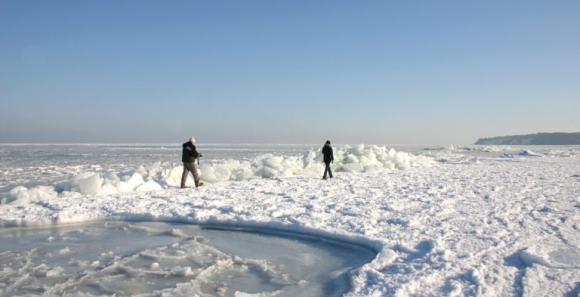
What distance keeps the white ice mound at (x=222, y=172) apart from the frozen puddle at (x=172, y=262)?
2.82 m

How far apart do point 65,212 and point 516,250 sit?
6071 millimetres

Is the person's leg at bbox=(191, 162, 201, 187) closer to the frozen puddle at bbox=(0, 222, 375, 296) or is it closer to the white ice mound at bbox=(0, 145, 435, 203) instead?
the white ice mound at bbox=(0, 145, 435, 203)

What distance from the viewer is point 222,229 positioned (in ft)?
19.1

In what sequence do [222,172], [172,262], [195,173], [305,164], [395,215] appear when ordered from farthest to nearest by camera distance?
[305,164], [222,172], [195,173], [395,215], [172,262]

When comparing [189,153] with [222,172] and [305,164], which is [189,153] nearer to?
[222,172]

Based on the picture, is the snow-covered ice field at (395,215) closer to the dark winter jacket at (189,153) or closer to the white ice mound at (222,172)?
the white ice mound at (222,172)

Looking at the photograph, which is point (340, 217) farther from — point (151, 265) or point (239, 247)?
point (151, 265)

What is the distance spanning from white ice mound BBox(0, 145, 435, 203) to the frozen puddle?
2821 mm

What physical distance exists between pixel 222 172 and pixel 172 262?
744 cm

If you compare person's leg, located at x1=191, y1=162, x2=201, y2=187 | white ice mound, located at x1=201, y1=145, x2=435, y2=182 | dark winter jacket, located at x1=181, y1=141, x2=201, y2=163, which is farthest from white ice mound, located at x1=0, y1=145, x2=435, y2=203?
dark winter jacket, located at x1=181, y1=141, x2=201, y2=163

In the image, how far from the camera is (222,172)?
11.6 m

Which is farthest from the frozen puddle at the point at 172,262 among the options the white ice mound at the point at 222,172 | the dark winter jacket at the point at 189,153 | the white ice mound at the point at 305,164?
the white ice mound at the point at 305,164

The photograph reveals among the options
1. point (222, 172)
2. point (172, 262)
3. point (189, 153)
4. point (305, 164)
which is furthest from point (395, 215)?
point (305, 164)

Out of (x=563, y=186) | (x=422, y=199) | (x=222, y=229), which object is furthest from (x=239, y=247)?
(x=563, y=186)
